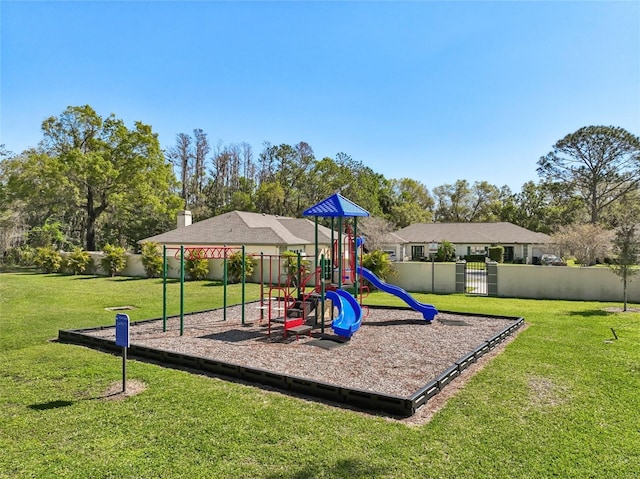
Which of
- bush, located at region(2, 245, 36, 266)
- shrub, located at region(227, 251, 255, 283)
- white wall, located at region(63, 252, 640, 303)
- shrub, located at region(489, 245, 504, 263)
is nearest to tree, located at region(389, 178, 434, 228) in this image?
shrub, located at region(489, 245, 504, 263)

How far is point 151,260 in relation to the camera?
71.9ft

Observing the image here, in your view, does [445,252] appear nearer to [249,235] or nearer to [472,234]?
[472,234]

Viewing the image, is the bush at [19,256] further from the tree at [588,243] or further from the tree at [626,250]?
the tree at [588,243]

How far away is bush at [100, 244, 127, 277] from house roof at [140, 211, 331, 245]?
2222 millimetres

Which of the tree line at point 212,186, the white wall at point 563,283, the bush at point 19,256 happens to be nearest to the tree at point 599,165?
the tree line at point 212,186

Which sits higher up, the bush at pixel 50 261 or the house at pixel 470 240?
the house at pixel 470 240

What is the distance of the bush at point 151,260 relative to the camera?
21.9 metres

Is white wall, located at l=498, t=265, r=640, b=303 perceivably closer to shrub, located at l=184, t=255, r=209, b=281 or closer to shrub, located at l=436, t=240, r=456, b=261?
shrub, located at l=184, t=255, r=209, b=281

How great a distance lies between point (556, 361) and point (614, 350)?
1.52 m

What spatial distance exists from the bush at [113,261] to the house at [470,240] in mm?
21204

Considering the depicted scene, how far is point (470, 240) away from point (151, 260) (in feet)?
98.5

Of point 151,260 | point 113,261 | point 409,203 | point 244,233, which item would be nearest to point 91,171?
point 113,261

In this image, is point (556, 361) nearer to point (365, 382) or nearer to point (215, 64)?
point (365, 382)

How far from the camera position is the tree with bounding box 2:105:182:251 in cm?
3092
